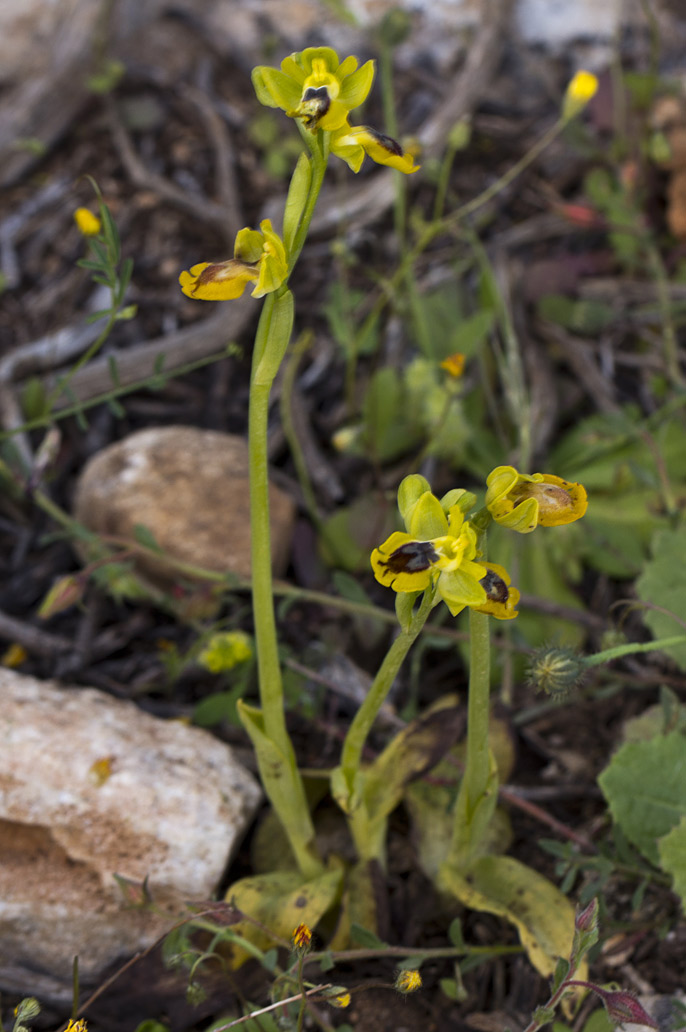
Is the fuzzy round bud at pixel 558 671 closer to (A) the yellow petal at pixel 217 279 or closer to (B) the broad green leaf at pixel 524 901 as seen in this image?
(B) the broad green leaf at pixel 524 901

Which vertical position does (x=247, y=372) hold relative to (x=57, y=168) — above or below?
below

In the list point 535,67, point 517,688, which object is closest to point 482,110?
point 535,67

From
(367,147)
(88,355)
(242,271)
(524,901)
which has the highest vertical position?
(367,147)

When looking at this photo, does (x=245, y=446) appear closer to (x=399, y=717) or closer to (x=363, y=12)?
(x=399, y=717)

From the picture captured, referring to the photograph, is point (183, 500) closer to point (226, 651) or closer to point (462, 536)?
point (226, 651)

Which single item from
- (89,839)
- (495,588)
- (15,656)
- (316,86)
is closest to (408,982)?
(495,588)

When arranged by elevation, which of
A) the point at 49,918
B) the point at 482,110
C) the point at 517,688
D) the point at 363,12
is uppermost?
the point at 363,12

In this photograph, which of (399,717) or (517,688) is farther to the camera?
(517,688)
